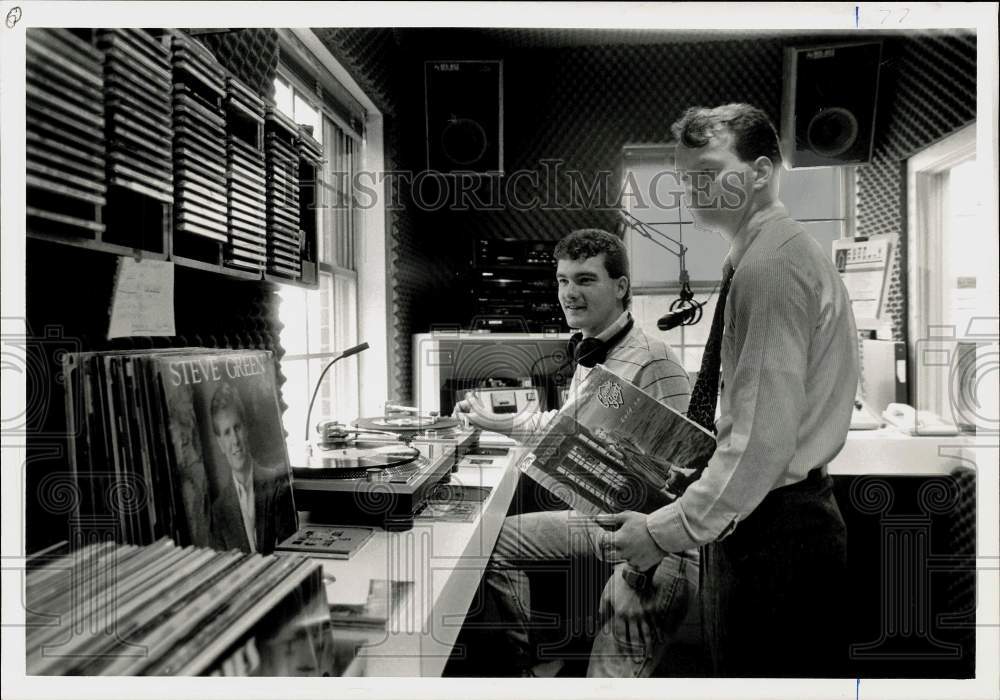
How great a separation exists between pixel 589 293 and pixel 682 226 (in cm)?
29

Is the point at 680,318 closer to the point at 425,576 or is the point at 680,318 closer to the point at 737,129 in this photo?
the point at 737,129

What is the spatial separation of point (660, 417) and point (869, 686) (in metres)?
0.85

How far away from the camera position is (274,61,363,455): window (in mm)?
1599

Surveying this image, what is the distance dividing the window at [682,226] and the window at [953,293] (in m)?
0.22

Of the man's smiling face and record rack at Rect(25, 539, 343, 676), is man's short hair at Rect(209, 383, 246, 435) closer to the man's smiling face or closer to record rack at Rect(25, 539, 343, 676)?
record rack at Rect(25, 539, 343, 676)

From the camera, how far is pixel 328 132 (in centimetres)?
168

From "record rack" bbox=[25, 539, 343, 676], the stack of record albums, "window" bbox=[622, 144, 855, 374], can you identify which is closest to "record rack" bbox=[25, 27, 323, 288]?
the stack of record albums

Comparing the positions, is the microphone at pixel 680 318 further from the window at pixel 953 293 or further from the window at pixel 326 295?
the window at pixel 326 295

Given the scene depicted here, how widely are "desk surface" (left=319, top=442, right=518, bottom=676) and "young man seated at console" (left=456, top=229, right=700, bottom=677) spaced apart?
8cm

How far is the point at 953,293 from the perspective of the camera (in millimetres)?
1558

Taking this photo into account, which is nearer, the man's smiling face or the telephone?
the telephone

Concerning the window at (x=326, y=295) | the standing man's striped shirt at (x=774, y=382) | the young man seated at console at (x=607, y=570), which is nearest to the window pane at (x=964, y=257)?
the standing man's striped shirt at (x=774, y=382)

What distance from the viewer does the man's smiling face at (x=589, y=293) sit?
1.66m

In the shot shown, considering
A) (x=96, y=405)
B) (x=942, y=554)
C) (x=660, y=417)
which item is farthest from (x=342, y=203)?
(x=942, y=554)
